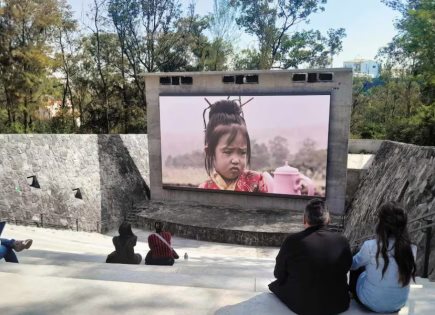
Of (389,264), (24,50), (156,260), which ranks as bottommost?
(156,260)

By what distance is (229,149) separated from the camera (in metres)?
13.0

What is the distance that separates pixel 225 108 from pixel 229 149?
1.55 meters

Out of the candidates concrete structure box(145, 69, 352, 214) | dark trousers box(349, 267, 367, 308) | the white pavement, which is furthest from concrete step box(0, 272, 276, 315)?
concrete structure box(145, 69, 352, 214)

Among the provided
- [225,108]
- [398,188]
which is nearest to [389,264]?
[398,188]

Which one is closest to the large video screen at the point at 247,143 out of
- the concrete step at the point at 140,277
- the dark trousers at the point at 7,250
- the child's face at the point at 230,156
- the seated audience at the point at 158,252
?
the child's face at the point at 230,156

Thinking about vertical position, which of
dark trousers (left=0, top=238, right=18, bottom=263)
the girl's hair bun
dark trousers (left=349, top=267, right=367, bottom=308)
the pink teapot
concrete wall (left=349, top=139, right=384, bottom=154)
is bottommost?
the pink teapot

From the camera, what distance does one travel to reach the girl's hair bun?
42.0ft

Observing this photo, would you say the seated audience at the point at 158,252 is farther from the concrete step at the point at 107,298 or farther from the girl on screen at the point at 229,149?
the girl on screen at the point at 229,149

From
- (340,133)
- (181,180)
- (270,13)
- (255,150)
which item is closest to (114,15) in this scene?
(270,13)

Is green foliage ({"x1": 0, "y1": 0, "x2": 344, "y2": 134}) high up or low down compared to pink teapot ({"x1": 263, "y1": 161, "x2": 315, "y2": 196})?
up

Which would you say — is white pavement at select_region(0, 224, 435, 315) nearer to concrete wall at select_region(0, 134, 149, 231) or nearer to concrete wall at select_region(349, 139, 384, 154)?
concrete wall at select_region(0, 134, 149, 231)

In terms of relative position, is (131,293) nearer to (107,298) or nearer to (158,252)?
(107,298)

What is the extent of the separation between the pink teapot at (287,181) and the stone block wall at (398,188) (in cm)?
A: 177

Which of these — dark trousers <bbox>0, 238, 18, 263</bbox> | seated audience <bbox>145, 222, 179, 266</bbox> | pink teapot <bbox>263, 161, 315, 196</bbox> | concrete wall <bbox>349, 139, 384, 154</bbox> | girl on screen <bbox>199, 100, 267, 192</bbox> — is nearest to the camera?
dark trousers <bbox>0, 238, 18, 263</bbox>
